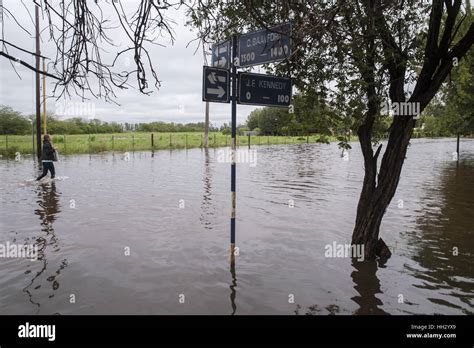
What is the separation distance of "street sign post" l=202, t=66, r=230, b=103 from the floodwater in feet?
8.69

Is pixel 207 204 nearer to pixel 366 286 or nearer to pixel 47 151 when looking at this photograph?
pixel 366 286

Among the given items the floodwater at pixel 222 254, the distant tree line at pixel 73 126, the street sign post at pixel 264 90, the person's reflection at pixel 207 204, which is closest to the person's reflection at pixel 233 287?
the floodwater at pixel 222 254

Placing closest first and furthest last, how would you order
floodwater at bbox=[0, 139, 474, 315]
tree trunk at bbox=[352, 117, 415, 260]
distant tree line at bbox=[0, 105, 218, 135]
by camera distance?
1. floodwater at bbox=[0, 139, 474, 315]
2. tree trunk at bbox=[352, 117, 415, 260]
3. distant tree line at bbox=[0, 105, 218, 135]

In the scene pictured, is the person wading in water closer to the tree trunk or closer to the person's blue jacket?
the person's blue jacket

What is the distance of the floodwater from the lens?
16.6ft

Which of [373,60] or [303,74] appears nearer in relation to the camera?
[373,60]

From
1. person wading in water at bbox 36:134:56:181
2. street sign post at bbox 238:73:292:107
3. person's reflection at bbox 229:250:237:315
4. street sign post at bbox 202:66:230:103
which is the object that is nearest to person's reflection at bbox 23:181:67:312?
person wading in water at bbox 36:134:56:181

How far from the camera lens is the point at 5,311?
15.5 feet

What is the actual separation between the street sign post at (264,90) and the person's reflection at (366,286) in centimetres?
283

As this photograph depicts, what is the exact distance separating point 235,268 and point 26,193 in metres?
9.88

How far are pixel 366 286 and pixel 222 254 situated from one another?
253cm

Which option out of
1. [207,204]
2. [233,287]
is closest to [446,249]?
[233,287]
